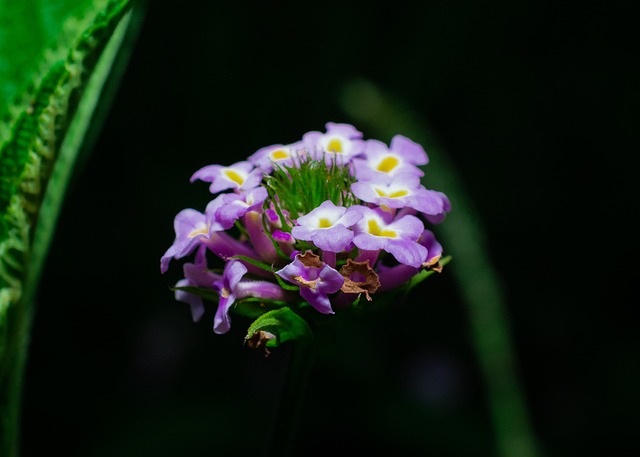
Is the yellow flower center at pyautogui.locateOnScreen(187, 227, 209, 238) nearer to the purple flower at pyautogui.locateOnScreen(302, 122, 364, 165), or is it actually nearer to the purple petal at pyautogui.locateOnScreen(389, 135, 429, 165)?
the purple flower at pyautogui.locateOnScreen(302, 122, 364, 165)

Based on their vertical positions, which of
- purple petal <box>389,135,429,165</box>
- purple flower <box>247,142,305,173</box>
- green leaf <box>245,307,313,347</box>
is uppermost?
purple petal <box>389,135,429,165</box>

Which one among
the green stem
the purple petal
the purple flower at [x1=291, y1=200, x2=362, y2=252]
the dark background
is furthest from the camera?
the dark background

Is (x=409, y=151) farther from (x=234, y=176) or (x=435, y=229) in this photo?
(x=435, y=229)

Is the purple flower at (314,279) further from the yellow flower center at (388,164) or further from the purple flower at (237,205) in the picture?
the yellow flower center at (388,164)

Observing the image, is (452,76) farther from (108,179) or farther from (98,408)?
(98,408)

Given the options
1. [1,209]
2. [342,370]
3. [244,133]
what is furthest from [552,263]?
[1,209]

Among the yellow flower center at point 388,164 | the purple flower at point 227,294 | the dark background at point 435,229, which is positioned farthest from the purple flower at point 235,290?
the dark background at point 435,229

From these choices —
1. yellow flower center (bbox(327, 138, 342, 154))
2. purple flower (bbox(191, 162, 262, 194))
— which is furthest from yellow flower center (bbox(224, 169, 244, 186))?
yellow flower center (bbox(327, 138, 342, 154))

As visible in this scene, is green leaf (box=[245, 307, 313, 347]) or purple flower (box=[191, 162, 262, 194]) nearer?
green leaf (box=[245, 307, 313, 347])
